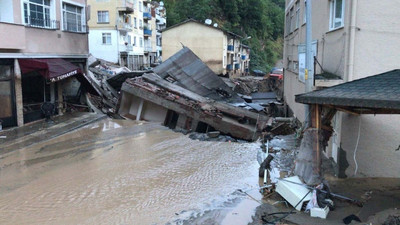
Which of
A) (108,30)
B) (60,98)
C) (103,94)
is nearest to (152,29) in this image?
(108,30)

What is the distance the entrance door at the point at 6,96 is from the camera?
51.3ft

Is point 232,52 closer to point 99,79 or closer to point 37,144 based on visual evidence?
point 99,79

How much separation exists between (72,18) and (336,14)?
14609 mm

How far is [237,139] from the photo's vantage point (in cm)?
1716

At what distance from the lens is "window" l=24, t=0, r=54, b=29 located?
16861 mm

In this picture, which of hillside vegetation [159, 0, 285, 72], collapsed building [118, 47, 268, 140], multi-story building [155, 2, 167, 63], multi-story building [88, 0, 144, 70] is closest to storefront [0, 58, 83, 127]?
collapsed building [118, 47, 268, 140]

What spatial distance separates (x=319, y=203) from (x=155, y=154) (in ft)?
22.3

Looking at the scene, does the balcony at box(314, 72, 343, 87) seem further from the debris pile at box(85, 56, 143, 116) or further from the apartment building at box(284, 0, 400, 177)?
the debris pile at box(85, 56, 143, 116)

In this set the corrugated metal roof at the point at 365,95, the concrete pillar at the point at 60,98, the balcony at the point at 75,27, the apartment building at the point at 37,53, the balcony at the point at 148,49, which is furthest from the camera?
the balcony at the point at 148,49

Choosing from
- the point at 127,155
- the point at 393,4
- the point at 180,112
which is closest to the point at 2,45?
the point at 127,155

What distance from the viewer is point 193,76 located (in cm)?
2314

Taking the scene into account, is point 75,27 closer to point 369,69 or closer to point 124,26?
point 369,69

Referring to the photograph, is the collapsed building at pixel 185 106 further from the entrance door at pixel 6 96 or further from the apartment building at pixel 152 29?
the apartment building at pixel 152 29

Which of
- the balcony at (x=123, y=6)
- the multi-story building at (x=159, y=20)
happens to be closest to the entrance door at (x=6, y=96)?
the balcony at (x=123, y=6)
